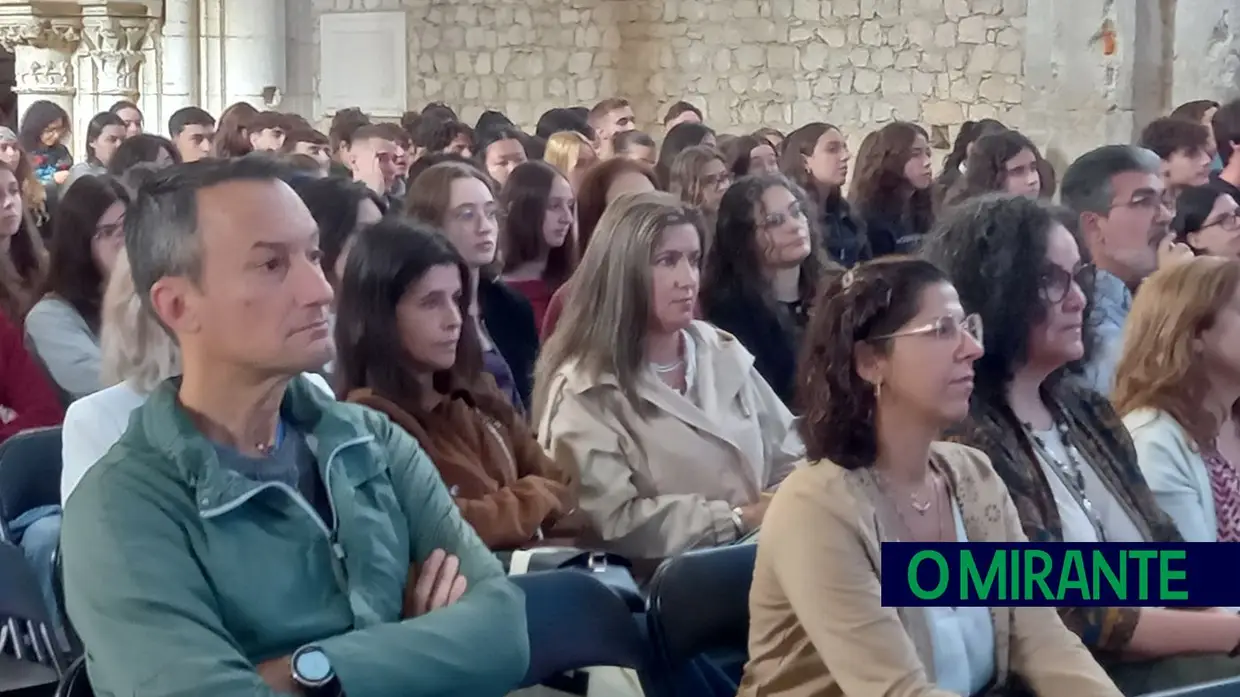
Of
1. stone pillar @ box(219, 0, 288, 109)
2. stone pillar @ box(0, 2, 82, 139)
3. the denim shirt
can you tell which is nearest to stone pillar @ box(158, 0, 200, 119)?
stone pillar @ box(219, 0, 288, 109)

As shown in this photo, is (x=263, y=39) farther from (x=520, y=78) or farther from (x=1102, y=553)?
(x=1102, y=553)

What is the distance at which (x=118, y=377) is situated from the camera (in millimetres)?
2777

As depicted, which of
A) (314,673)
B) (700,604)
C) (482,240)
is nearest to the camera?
(314,673)

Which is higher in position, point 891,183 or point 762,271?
point 891,183

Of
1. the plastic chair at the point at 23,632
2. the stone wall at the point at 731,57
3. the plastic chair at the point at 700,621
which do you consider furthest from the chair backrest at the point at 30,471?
the stone wall at the point at 731,57

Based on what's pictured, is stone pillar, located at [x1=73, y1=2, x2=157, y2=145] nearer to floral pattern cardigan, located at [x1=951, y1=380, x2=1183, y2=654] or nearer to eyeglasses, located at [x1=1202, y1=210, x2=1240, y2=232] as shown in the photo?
eyeglasses, located at [x1=1202, y1=210, x2=1240, y2=232]

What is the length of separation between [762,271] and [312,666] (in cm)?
263

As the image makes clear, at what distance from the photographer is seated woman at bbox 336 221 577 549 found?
296 cm

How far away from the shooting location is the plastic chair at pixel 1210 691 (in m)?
1.79

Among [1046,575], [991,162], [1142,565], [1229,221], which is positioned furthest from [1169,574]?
[991,162]

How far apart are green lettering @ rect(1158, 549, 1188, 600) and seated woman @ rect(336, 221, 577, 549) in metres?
1.12

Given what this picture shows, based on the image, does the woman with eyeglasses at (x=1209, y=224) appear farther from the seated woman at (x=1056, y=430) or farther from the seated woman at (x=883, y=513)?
the seated woman at (x=883, y=513)

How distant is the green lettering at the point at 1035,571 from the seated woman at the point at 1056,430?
10.2 inches

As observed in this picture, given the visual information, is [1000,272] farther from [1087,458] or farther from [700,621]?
[700,621]
